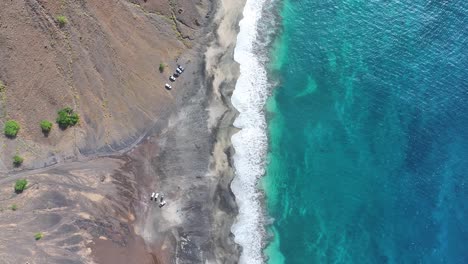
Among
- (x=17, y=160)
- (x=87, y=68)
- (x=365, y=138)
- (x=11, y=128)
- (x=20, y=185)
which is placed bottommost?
(x=20, y=185)

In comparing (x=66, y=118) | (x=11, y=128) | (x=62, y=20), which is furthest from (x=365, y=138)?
(x=11, y=128)

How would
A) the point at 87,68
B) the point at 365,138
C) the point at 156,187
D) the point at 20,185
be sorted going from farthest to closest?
the point at 365,138
the point at 156,187
the point at 87,68
the point at 20,185

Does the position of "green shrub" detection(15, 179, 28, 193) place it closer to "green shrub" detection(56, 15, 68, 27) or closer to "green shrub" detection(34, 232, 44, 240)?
"green shrub" detection(34, 232, 44, 240)

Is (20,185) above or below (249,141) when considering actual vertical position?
below

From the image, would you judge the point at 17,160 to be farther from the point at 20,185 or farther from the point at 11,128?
the point at 11,128

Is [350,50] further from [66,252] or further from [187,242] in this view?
[66,252]
